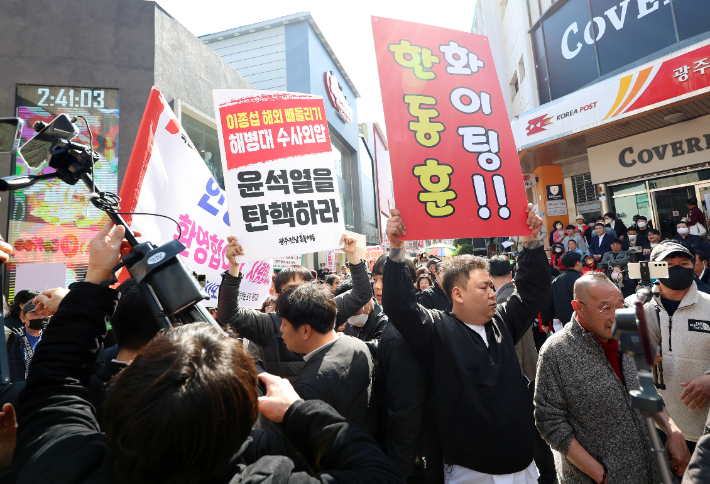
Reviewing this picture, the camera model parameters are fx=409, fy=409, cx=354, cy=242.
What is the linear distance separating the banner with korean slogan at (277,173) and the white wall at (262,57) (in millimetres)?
19415

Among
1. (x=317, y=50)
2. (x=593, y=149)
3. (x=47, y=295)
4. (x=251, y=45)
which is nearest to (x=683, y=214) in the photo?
(x=593, y=149)

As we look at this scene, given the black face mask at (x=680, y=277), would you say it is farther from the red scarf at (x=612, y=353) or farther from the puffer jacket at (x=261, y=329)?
the puffer jacket at (x=261, y=329)

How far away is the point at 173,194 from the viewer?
11.9 feet

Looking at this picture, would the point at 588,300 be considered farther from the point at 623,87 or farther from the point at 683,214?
the point at 683,214

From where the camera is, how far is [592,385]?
222 centimetres

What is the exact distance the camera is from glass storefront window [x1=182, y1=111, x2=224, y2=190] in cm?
1073

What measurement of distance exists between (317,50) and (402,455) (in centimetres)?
2412

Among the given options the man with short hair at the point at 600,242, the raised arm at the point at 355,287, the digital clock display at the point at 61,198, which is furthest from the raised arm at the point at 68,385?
the man with short hair at the point at 600,242

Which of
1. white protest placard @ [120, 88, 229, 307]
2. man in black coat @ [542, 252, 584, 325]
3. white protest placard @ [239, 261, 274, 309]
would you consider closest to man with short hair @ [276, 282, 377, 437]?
white protest placard @ [120, 88, 229, 307]

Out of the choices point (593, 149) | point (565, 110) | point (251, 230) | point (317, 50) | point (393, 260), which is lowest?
point (393, 260)

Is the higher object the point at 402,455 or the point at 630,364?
the point at 630,364

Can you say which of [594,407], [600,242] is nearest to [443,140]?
[594,407]

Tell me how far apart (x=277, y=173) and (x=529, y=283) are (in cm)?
216

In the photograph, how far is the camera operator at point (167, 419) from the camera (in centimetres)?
87
